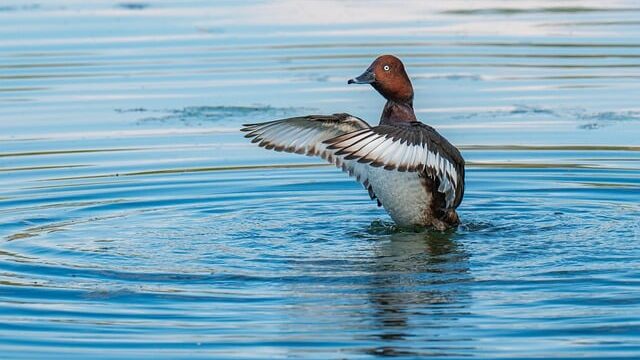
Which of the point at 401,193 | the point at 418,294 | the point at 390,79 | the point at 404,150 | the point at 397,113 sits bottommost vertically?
the point at 418,294

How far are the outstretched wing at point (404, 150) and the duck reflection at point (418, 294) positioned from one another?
1.65ft

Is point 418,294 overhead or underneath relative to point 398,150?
underneath

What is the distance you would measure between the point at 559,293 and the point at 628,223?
2.12 meters

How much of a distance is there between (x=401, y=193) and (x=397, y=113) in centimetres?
67

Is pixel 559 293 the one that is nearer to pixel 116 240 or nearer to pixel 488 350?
pixel 488 350

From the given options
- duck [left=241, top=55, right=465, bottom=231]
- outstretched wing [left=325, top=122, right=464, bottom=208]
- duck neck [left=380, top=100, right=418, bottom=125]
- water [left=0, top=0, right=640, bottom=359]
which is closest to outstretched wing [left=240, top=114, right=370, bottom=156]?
duck [left=241, top=55, right=465, bottom=231]

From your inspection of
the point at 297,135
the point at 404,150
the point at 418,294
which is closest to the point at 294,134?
the point at 297,135

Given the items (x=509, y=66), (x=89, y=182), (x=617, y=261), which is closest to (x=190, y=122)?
(x=89, y=182)

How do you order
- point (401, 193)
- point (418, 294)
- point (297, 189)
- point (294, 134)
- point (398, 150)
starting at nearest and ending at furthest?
point (418, 294) < point (398, 150) < point (401, 193) < point (294, 134) < point (297, 189)

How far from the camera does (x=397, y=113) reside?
1015cm

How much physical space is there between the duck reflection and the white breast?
19cm

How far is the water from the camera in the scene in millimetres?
7238

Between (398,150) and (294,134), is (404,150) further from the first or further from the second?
(294,134)

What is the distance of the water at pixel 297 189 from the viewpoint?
7.24 meters
